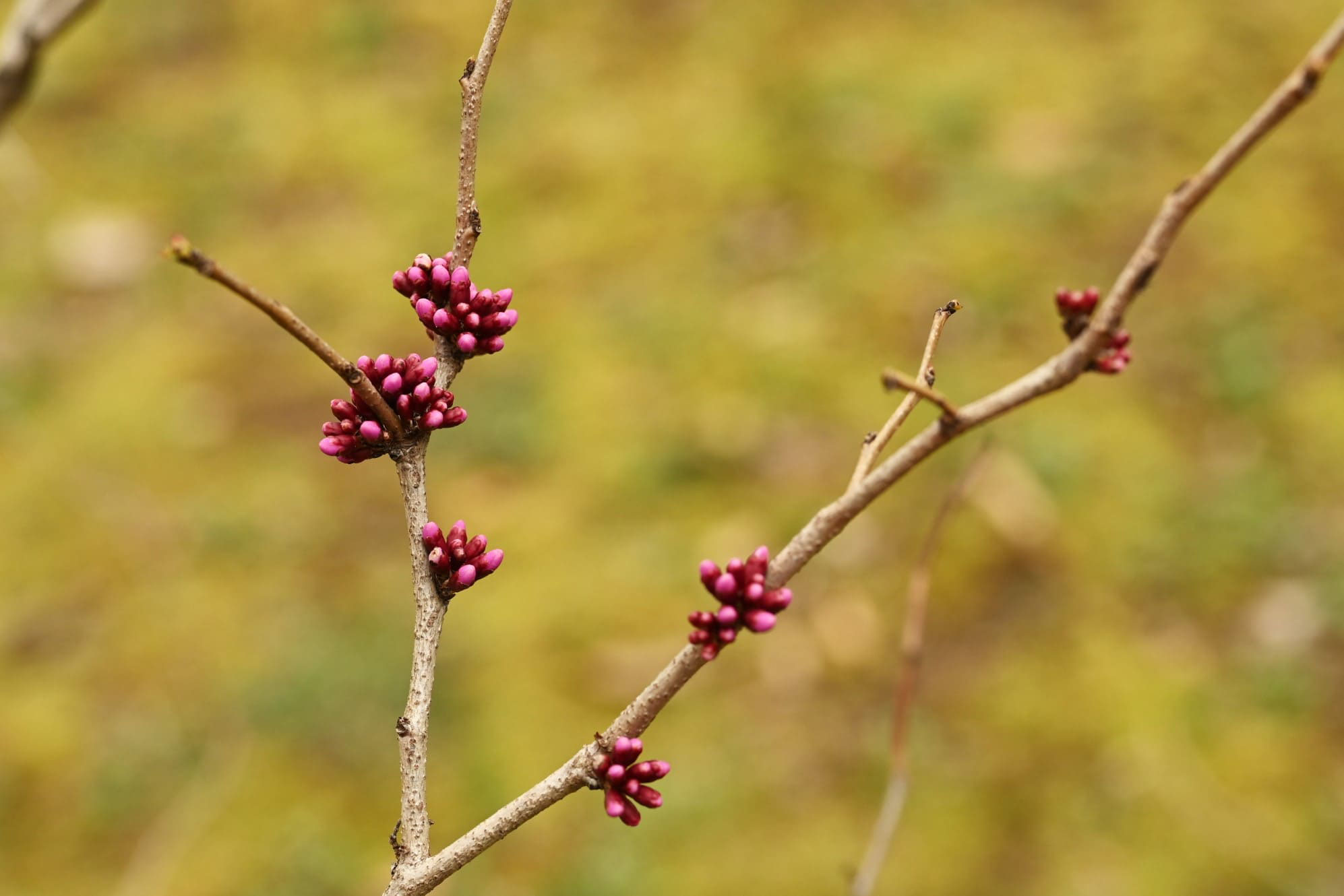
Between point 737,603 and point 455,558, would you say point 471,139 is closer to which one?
point 455,558

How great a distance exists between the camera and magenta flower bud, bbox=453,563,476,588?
53.8 inches

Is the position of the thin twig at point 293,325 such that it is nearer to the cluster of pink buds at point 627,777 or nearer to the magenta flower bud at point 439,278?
the magenta flower bud at point 439,278

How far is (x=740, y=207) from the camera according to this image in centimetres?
665

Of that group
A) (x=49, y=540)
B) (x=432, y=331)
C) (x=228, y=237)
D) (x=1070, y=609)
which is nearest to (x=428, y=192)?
(x=228, y=237)

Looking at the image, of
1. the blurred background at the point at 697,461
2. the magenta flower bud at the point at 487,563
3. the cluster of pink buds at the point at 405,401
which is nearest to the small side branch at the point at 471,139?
the cluster of pink buds at the point at 405,401

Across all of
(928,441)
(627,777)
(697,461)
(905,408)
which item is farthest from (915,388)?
(697,461)

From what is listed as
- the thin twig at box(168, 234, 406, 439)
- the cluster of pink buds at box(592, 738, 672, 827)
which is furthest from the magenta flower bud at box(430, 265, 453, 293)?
the cluster of pink buds at box(592, 738, 672, 827)

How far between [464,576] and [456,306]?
0.33m

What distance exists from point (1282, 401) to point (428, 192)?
483 centimetres

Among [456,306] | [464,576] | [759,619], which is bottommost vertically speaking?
[759,619]

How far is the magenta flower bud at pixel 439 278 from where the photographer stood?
1.41 metres

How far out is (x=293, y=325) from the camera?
113 cm

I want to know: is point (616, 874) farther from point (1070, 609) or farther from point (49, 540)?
point (49, 540)

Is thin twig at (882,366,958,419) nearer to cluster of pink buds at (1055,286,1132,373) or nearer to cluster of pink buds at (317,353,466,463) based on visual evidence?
cluster of pink buds at (1055,286,1132,373)
